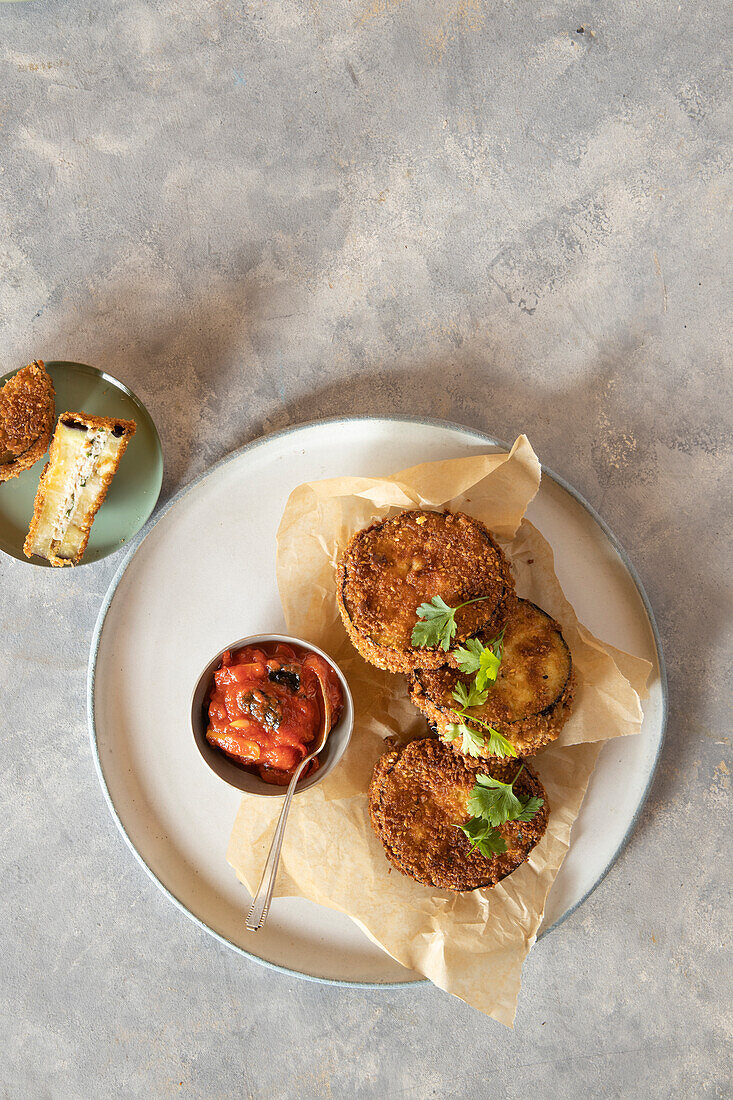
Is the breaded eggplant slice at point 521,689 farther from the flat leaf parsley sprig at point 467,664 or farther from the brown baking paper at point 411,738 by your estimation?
the brown baking paper at point 411,738

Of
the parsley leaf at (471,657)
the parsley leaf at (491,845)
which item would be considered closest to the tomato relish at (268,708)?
the parsley leaf at (471,657)

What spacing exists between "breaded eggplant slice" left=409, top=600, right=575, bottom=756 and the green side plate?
1.27 meters

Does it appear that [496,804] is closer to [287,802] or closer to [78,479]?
[287,802]

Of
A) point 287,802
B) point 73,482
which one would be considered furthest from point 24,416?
point 287,802

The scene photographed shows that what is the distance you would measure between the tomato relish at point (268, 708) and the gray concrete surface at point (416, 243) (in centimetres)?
89

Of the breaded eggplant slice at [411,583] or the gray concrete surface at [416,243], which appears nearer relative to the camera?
the breaded eggplant slice at [411,583]

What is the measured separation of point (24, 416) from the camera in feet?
9.14

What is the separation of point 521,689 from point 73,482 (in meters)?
1.84

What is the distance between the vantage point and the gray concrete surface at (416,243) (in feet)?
9.91

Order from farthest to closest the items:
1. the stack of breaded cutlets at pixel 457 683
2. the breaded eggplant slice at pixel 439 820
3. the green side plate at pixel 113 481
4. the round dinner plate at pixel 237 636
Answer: the green side plate at pixel 113 481, the round dinner plate at pixel 237 636, the breaded eggplant slice at pixel 439 820, the stack of breaded cutlets at pixel 457 683

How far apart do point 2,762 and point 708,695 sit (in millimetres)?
2980

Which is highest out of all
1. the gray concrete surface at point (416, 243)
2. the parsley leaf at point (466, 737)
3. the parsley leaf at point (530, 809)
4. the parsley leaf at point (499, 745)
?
the gray concrete surface at point (416, 243)

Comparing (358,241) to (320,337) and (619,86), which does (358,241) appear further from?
(619,86)

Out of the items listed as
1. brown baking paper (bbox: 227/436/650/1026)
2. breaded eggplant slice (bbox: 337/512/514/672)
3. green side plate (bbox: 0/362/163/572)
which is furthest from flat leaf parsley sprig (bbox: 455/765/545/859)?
green side plate (bbox: 0/362/163/572)
